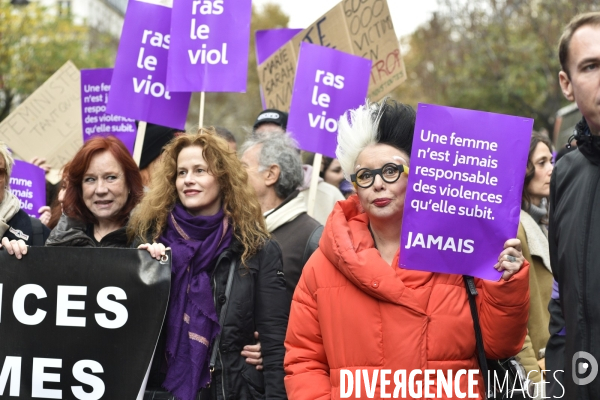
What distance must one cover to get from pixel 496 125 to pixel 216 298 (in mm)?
1439

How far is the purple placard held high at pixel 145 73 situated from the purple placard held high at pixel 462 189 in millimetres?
3272

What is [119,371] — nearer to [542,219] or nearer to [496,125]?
[496,125]

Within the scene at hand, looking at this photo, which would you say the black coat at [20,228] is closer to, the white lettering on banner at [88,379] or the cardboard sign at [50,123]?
the white lettering on banner at [88,379]

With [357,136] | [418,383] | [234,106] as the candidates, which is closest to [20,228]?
[357,136]

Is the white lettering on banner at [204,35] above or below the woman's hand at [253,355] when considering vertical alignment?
above

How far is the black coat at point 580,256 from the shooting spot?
2.56 meters

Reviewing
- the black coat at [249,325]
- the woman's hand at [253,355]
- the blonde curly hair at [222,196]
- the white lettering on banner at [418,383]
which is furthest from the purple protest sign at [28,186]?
the white lettering on banner at [418,383]

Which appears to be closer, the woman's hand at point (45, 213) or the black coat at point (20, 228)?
the black coat at point (20, 228)

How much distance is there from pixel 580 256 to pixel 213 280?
68.5 inches

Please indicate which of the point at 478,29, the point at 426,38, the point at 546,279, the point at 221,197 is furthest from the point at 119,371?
the point at 426,38

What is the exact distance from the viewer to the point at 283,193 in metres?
5.16

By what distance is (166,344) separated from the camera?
149 inches

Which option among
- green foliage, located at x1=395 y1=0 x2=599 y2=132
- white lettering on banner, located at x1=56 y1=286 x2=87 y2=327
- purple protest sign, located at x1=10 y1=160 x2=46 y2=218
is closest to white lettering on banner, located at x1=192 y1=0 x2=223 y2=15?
purple protest sign, located at x1=10 y1=160 x2=46 y2=218

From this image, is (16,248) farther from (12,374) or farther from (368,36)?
(368,36)
